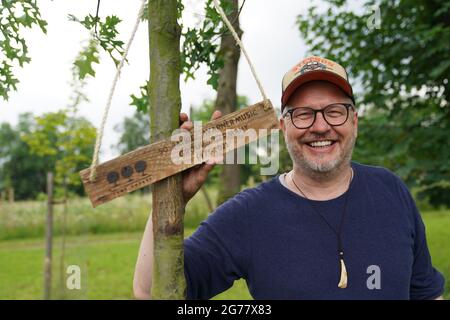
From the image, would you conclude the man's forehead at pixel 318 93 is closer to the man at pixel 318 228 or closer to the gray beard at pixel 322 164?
the man at pixel 318 228

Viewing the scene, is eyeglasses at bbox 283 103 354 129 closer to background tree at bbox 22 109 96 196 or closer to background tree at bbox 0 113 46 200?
background tree at bbox 22 109 96 196

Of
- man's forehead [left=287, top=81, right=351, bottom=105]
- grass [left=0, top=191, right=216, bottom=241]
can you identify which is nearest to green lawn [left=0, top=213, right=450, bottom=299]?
grass [left=0, top=191, right=216, bottom=241]

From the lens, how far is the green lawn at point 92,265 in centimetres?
768

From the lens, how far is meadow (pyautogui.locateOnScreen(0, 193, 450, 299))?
7887mm

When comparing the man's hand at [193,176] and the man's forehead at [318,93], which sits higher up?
the man's forehead at [318,93]

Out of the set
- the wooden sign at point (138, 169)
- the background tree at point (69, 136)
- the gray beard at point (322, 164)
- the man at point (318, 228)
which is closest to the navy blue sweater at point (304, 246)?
the man at point (318, 228)

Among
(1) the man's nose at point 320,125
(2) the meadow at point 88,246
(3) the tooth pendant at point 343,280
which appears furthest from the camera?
(2) the meadow at point 88,246

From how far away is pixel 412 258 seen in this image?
230 centimetres

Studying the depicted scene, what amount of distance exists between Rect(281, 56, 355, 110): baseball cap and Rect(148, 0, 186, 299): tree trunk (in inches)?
27.5

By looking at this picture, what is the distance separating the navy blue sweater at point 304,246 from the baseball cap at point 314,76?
43 cm

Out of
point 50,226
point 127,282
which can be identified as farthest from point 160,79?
point 127,282

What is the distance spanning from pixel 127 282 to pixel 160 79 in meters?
7.58

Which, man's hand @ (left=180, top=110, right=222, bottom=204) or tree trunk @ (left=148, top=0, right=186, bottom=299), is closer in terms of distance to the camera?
tree trunk @ (left=148, top=0, right=186, bottom=299)
